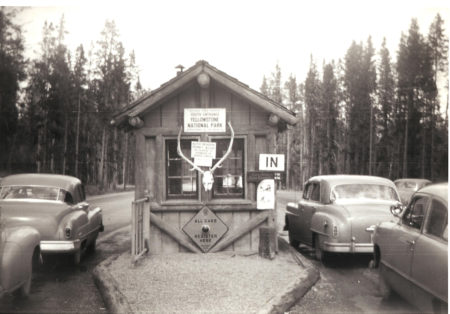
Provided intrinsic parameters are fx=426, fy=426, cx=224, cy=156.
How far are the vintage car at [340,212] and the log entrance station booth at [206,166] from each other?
104 centimetres

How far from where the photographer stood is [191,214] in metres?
8.51

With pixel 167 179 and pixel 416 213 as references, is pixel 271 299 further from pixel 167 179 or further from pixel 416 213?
pixel 167 179

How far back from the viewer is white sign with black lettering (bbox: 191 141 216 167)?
8.31m

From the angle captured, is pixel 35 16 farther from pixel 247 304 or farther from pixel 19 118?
pixel 247 304

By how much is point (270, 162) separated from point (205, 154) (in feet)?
4.20

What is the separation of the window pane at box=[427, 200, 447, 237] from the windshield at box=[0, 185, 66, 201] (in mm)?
6398

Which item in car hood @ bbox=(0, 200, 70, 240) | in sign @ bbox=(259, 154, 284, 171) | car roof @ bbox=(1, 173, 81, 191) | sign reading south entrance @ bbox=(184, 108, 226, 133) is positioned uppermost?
sign reading south entrance @ bbox=(184, 108, 226, 133)

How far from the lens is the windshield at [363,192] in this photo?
879 centimetres

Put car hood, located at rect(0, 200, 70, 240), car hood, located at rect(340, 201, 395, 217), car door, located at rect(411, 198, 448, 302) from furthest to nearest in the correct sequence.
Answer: car hood, located at rect(340, 201, 395, 217) → car hood, located at rect(0, 200, 70, 240) → car door, located at rect(411, 198, 448, 302)

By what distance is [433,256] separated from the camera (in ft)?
13.8

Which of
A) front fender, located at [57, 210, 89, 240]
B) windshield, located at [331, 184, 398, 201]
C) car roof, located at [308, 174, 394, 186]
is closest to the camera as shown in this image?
front fender, located at [57, 210, 89, 240]

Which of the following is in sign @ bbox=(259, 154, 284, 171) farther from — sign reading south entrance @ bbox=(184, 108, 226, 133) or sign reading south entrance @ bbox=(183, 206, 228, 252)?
sign reading south entrance @ bbox=(183, 206, 228, 252)

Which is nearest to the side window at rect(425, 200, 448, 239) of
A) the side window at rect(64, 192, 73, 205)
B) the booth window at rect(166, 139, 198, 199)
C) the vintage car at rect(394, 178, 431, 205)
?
the booth window at rect(166, 139, 198, 199)

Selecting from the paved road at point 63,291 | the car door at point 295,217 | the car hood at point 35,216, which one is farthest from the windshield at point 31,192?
the car door at point 295,217
